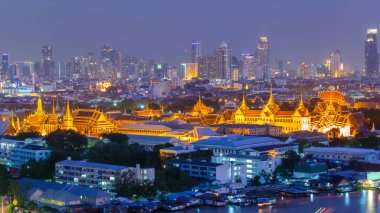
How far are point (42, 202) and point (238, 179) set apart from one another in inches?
146

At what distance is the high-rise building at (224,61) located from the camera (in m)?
61.1

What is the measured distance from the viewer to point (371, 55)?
214ft

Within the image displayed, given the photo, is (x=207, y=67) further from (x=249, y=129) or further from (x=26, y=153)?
(x=26, y=153)

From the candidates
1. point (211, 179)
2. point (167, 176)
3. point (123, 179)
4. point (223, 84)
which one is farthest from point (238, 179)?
point (223, 84)

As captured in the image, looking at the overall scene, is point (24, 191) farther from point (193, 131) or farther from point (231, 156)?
point (193, 131)

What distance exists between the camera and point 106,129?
63.6 ft

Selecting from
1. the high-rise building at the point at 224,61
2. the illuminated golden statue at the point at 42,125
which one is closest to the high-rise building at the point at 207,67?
the high-rise building at the point at 224,61

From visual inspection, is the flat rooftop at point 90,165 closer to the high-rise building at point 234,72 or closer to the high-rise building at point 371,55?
the high-rise building at point 234,72

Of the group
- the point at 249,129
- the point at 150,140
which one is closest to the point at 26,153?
the point at 150,140

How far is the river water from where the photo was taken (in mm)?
10914

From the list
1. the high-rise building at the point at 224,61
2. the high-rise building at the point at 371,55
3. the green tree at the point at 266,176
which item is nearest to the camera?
the green tree at the point at 266,176

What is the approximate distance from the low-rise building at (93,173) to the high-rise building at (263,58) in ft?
190

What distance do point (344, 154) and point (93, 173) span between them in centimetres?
563

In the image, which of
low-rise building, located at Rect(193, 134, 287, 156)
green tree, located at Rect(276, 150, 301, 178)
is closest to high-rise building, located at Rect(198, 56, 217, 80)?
low-rise building, located at Rect(193, 134, 287, 156)
